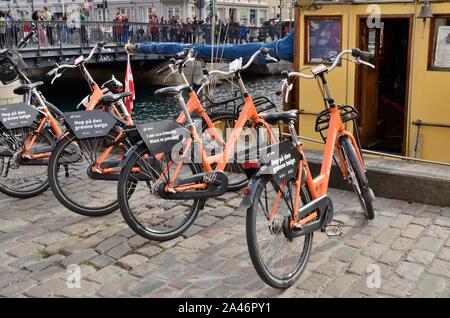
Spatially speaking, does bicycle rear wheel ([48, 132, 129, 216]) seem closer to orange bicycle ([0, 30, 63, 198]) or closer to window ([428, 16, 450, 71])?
orange bicycle ([0, 30, 63, 198])

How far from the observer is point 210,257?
4.14 m

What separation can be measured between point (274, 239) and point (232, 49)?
6.65 m

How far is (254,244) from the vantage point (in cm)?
327

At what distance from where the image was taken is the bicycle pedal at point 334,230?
4.49 m

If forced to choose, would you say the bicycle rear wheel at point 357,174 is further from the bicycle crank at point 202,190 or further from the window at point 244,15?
the window at point 244,15

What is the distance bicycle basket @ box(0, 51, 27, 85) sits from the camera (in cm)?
616

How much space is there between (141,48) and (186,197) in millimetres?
6313

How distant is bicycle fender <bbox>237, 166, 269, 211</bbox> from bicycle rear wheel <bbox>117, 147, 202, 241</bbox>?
3.62 ft

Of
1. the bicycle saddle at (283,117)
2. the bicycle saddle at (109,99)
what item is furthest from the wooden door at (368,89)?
the bicycle saddle at (283,117)

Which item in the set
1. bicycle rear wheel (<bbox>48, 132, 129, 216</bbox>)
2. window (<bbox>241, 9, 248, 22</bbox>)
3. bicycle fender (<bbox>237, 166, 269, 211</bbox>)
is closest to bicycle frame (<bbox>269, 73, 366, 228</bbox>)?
bicycle fender (<bbox>237, 166, 269, 211</bbox>)

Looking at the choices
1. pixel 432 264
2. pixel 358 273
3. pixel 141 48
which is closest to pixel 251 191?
pixel 358 273

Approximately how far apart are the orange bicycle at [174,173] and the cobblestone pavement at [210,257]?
0.18 meters

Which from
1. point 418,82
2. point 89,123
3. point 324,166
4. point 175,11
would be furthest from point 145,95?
point 324,166

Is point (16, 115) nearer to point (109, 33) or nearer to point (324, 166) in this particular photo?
point (324, 166)
